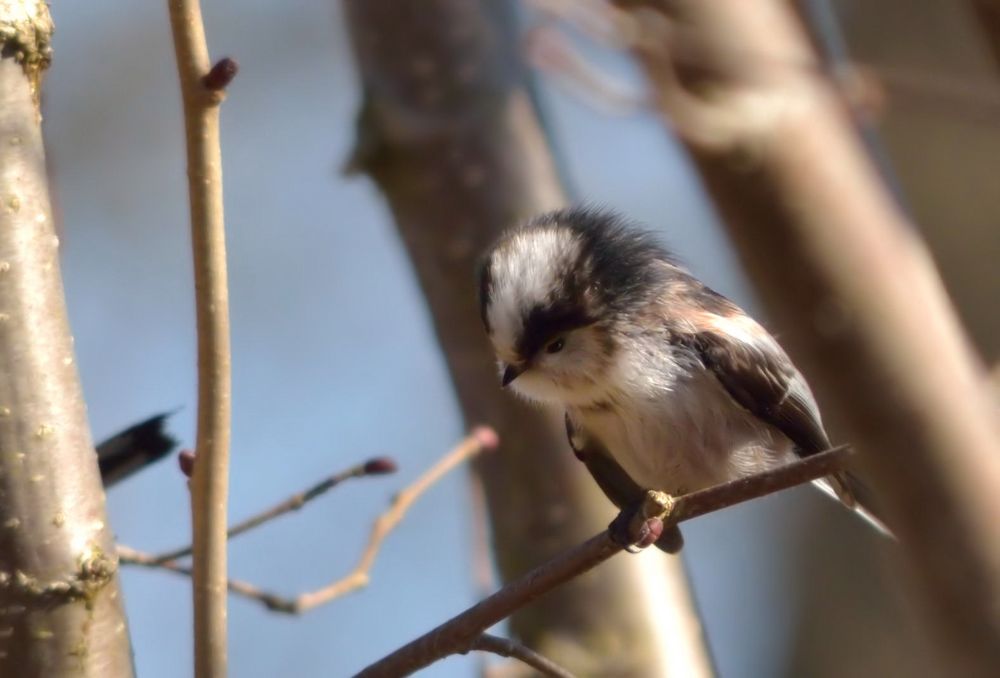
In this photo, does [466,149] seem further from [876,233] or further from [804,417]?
[876,233]

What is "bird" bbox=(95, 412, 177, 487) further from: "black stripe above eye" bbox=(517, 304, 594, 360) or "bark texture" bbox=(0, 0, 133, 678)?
"black stripe above eye" bbox=(517, 304, 594, 360)

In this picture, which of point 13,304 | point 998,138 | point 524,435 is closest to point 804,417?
point 524,435

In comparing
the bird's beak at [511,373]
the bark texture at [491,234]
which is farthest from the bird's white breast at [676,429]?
the bark texture at [491,234]

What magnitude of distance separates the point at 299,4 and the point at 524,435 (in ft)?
11.2

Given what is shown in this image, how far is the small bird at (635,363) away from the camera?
1689 mm

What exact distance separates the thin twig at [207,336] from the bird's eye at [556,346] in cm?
64

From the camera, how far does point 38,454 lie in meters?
1.13

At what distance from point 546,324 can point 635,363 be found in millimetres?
140

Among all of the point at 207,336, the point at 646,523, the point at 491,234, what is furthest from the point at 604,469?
the point at 207,336

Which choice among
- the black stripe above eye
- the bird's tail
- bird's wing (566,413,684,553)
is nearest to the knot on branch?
the black stripe above eye

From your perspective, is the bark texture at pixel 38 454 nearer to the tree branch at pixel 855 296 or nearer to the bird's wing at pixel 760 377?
the tree branch at pixel 855 296

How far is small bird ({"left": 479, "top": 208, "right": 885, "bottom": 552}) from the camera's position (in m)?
1.69

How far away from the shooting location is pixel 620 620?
194 centimetres

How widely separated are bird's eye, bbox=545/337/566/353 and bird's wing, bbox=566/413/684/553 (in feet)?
0.58
